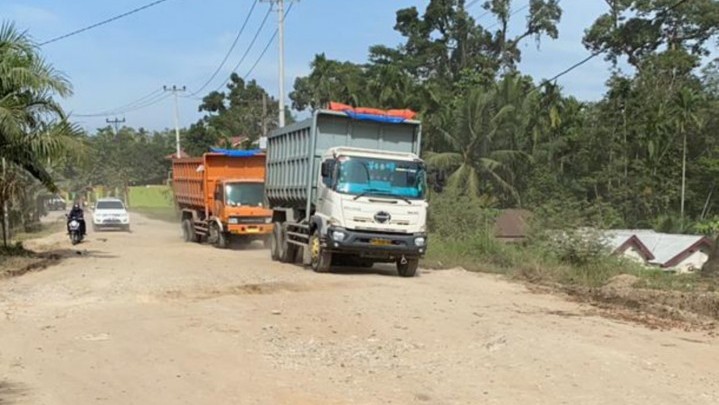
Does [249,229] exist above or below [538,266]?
above

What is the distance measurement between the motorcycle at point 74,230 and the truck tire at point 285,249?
9.92 metres

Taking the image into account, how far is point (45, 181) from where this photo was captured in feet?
64.4

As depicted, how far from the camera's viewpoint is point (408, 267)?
16.9 m

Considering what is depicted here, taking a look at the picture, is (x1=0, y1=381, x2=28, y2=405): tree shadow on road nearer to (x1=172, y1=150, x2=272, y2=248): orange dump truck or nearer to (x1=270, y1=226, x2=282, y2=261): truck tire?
(x1=270, y1=226, x2=282, y2=261): truck tire

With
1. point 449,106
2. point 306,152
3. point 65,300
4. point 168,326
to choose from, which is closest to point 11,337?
point 168,326

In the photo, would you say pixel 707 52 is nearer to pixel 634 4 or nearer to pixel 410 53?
pixel 634 4

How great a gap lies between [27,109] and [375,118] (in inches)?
330

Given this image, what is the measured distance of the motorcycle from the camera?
26.5 metres

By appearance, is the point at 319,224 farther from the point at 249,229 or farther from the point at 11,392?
the point at 11,392

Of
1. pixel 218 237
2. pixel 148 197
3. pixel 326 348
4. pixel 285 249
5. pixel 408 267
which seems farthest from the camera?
pixel 148 197

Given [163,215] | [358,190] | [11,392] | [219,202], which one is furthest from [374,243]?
[163,215]

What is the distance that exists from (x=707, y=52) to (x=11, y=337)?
2485 inches

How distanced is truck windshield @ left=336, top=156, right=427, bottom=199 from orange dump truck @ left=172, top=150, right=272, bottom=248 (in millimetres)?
8122

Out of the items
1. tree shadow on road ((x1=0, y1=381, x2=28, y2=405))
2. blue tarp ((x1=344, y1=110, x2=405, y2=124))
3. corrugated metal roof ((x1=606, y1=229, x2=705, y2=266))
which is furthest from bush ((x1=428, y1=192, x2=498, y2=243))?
corrugated metal roof ((x1=606, y1=229, x2=705, y2=266))
